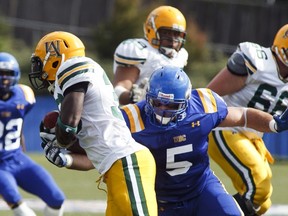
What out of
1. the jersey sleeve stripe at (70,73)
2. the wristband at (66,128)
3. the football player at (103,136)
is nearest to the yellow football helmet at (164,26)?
the football player at (103,136)

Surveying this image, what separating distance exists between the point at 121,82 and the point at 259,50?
112cm

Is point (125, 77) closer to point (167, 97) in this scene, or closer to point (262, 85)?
point (262, 85)

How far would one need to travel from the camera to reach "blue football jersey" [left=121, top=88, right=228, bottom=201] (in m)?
4.82

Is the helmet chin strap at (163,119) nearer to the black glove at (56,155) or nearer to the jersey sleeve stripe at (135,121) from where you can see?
the jersey sleeve stripe at (135,121)

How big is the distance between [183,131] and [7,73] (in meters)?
2.62

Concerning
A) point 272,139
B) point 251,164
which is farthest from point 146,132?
point 272,139

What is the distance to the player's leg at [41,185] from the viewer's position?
6.43 meters

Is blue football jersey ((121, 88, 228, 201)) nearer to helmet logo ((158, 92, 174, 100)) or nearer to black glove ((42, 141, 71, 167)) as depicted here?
helmet logo ((158, 92, 174, 100))

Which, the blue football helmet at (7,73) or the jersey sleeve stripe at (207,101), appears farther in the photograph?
the blue football helmet at (7,73)

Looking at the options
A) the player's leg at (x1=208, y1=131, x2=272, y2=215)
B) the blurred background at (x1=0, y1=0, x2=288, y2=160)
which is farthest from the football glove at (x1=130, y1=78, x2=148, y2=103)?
the blurred background at (x1=0, y1=0, x2=288, y2=160)

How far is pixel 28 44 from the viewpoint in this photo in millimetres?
23312

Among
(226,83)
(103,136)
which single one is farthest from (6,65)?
(103,136)

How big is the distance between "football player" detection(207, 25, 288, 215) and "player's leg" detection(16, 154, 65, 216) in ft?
3.93

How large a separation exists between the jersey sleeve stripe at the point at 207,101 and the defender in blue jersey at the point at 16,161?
1.90 metres
